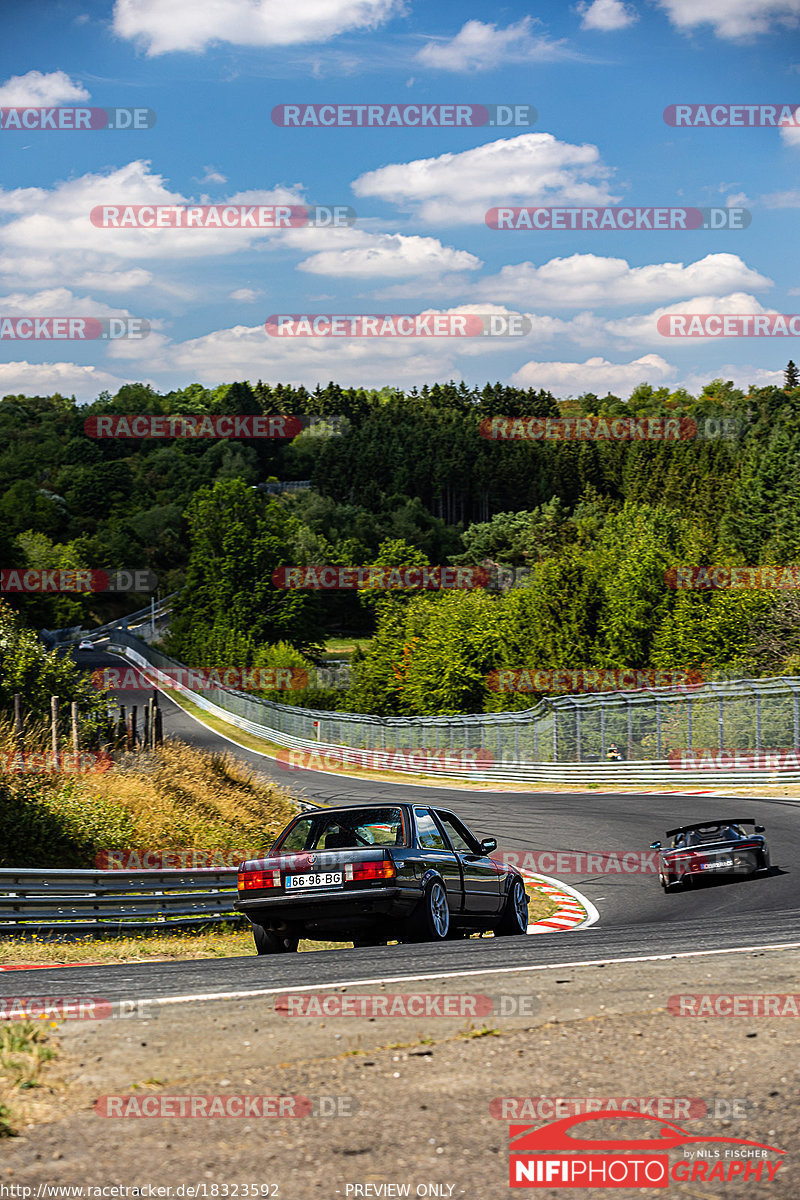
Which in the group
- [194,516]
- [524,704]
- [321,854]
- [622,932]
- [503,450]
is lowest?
[524,704]

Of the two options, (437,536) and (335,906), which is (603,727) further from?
(437,536)

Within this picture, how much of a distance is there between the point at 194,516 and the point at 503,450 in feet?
214

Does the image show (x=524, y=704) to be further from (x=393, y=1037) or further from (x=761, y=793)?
(x=393, y=1037)

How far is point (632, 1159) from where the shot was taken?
402 centimetres

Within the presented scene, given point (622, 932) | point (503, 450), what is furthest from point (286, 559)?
point (622, 932)

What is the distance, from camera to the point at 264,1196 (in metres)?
3.73

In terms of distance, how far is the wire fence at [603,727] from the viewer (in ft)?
96.5
